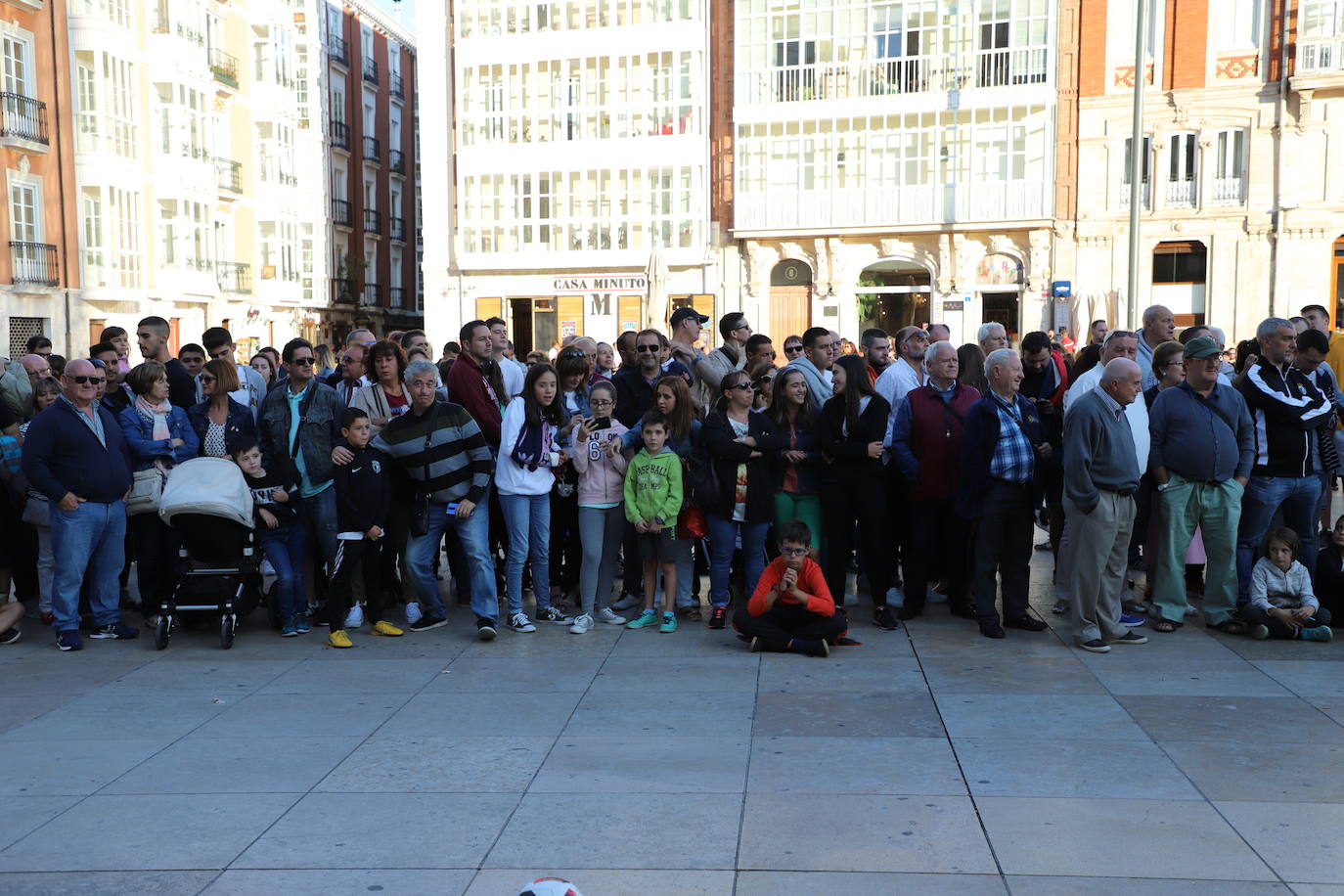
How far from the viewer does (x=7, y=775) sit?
5926 millimetres

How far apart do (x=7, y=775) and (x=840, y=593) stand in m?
5.46

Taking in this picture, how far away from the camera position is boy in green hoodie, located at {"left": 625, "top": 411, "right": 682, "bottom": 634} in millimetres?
8789

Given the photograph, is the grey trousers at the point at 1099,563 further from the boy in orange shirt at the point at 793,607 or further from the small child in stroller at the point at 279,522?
the small child in stroller at the point at 279,522

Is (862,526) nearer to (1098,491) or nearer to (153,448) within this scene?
(1098,491)

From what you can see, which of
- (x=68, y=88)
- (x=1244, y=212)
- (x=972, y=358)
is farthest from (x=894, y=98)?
(x=972, y=358)

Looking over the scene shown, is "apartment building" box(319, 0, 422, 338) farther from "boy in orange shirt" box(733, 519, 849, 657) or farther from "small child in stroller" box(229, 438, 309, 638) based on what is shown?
"boy in orange shirt" box(733, 519, 849, 657)

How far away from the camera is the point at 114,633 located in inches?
346

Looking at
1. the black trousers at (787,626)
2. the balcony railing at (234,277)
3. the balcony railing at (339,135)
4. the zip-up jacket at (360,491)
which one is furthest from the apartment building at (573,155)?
the black trousers at (787,626)

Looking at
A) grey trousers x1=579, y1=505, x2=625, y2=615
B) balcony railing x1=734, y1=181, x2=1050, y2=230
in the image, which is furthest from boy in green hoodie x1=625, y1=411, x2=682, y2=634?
balcony railing x1=734, y1=181, x2=1050, y2=230

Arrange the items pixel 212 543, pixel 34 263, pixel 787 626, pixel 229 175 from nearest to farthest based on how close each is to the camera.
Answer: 1. pixel 787 626
2. pixel 212 543
3. pixel 34 263
4. pixel 229 175

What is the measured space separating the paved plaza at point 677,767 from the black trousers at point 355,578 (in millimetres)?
334

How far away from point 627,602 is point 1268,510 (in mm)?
4692

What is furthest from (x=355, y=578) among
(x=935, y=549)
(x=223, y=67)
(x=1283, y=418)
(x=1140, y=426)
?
(x=223, y=67)

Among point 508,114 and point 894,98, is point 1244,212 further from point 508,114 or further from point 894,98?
point 508,114
